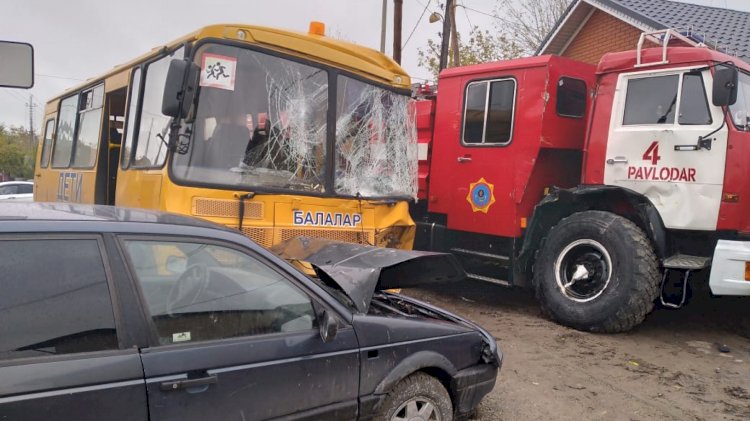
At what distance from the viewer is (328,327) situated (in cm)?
279

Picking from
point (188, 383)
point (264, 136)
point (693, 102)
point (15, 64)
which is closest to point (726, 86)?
point (693, 102)

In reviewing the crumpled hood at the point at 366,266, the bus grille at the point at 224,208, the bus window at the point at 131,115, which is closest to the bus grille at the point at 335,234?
the bus grille at the point at 224,208

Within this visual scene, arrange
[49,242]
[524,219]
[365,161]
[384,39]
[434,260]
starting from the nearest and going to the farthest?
1. [49,242]
2. [434,260]
3. [365,161]
4. [524,219]
5. [384,39]

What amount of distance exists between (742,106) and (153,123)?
5670 mm

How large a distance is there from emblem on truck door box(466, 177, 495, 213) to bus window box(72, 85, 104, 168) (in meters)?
4.47

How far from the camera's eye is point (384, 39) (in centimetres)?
1853

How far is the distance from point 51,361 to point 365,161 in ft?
12.5

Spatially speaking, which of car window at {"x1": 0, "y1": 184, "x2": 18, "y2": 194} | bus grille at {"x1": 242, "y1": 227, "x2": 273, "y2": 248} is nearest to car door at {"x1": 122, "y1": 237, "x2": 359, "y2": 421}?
bus grille at {"x1": 242, "y1": 227, "x2": 273, "y2": 248}

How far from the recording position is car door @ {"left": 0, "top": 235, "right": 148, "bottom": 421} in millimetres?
A: 2043

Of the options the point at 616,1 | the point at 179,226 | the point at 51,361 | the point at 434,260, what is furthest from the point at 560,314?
the point at 616,1

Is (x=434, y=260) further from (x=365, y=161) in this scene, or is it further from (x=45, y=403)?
(x=45, y=403)

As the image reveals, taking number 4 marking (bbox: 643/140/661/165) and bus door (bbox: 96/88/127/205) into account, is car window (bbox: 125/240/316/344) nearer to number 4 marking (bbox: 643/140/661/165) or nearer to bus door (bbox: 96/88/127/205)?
bus door (bbox: 96/88/127/205)

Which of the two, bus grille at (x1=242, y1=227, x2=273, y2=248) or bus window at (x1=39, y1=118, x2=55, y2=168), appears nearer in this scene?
bus grille at (x1=242, y1=227, x2=273, y2=248)

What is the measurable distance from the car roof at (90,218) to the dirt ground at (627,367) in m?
2.66
